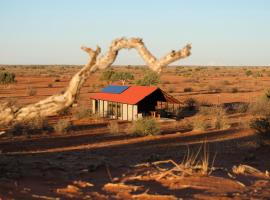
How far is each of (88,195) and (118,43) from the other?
283 centimetres

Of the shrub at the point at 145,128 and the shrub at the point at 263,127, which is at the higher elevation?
the shrub at the point at 263,127

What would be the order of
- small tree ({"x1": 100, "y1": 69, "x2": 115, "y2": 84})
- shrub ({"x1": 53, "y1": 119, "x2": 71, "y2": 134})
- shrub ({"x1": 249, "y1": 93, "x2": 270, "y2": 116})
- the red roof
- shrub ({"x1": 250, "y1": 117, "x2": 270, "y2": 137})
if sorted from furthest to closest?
small tree ({"x1": 100, "y1": 69, "x2": 115, "y2": 84})
shrub ({"x1": 249, "y1": 93, "x2": 270, "y2": 116})
the red roof
shrub ({"x1": 53, "y1": 119, "x2": 71, "y2": 134})
shrub ({"x1": 250, "y1": 117, "x2": 270, "y2": 137})

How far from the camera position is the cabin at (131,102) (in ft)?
97.0

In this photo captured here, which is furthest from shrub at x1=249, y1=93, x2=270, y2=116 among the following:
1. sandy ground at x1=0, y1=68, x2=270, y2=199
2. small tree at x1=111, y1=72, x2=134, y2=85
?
small tree at x1=111, y1=72, x2=134, y2=85

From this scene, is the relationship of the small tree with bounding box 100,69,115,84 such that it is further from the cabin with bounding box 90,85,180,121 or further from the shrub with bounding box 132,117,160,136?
the shrub with bounding box 132,117,160,136

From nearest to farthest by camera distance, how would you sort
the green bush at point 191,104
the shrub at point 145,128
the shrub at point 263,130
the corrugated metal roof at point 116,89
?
1. the shrub at point 263,130
2. the shrub at point 145,128
3. the corrugated metal roof at point 116,89
4. the green bush at point 191,104

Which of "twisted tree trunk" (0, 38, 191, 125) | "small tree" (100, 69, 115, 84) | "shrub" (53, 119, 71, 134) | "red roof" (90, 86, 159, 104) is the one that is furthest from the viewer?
"small tree" (100, 69, 115, 84)

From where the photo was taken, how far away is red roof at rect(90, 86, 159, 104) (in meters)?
29.6

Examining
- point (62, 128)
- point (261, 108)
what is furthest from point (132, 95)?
point (261, 108)

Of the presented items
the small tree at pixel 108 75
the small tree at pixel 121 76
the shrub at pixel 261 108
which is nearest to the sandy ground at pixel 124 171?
the shrub at pixel 261 108

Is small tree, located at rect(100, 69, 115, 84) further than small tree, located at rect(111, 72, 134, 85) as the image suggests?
Yes

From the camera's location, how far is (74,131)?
79.4ft

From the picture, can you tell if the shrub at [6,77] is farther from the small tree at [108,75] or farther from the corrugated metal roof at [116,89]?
the corrugated metal roof at [116,89]

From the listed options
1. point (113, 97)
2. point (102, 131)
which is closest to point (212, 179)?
point (102, 131)
